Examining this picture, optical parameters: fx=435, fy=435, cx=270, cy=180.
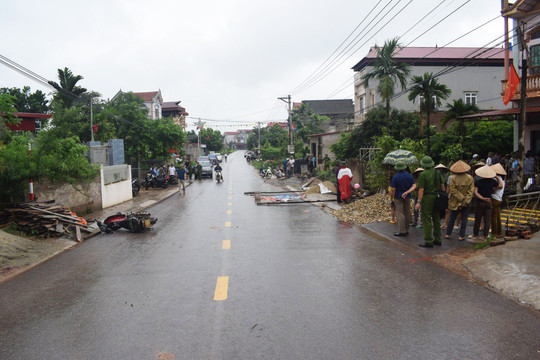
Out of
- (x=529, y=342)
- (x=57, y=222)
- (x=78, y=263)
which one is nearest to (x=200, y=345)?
(x=529, y=342)

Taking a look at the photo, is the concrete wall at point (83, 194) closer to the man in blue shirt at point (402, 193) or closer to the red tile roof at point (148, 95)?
the man in blue shirt at point (402, 193)

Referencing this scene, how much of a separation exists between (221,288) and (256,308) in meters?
1.08

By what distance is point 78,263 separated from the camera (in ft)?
28.9

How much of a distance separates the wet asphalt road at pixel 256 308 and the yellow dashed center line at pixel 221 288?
0.6 inches

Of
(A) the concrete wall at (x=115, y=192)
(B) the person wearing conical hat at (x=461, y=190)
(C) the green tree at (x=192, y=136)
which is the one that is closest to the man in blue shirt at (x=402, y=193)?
(B) the person wearing conical hat at (x=461, y=190)

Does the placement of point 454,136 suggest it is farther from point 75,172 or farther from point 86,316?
point 86,316

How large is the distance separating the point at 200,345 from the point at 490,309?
3.75 m

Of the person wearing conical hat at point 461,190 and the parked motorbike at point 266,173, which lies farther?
the parked motorbike at point 266,173

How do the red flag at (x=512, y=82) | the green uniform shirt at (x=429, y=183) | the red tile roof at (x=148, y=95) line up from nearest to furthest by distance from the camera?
the green uniform shirt at (x=429, y=183), the red flag at (x=512, y=82), the red tile roof at (x=148, y=95)

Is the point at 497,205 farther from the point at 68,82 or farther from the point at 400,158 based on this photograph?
the point at 68,82

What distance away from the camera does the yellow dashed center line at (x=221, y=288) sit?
242 inches

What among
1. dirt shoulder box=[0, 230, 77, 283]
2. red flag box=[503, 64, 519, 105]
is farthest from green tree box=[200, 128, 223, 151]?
dirt shoulder box=[0, 230, 77, 283]

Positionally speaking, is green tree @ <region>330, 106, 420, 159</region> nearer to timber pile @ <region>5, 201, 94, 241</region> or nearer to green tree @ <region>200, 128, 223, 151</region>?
timber pile @ <region>5, 201, 94, 241</region>

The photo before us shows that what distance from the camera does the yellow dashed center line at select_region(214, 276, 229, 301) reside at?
614 cm
